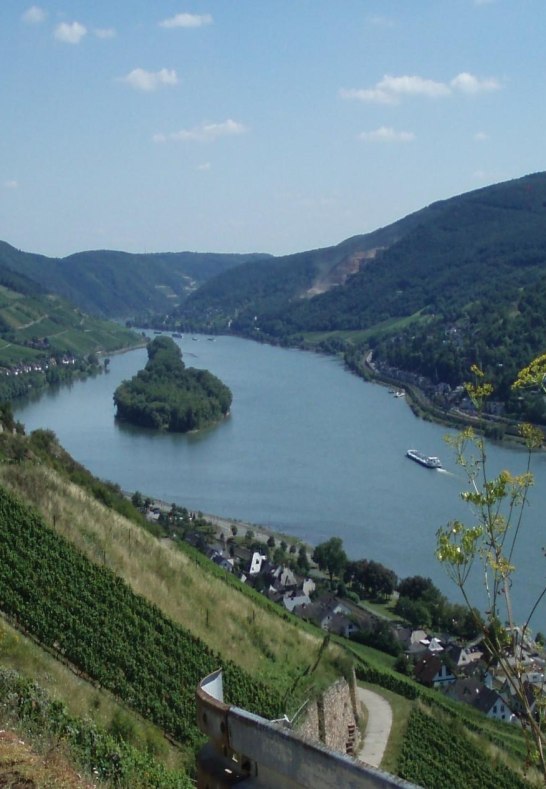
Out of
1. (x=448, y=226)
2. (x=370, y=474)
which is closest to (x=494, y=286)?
(x=448, y=226)

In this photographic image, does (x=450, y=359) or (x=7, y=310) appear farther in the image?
(x=7, y=310)

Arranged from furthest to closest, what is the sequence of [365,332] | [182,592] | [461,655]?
[365,332] < [461,655] < [182,592]

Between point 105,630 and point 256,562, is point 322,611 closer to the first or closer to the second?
point 256,562

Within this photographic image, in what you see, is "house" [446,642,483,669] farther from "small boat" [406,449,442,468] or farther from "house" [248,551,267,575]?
"small boat" [406,449,442,468]

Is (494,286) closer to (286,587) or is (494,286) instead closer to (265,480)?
(265,480)

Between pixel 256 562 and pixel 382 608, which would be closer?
pixel 382 608

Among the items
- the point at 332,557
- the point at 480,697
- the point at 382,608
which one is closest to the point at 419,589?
the point at 382,608

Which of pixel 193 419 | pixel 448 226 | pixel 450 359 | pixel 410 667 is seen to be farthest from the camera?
pixel 448 226
